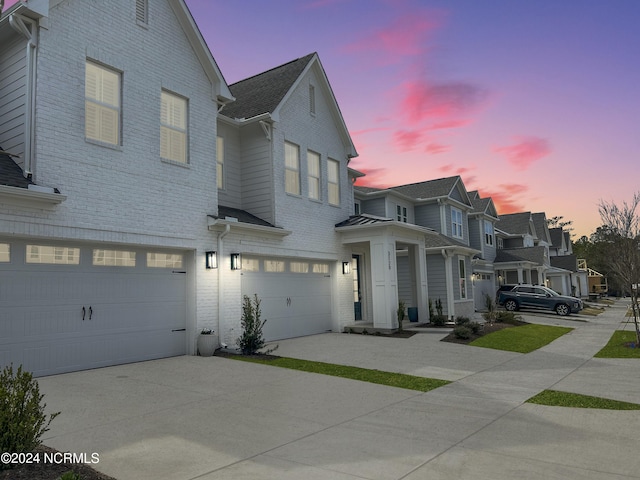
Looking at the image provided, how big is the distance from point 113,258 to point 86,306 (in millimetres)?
1173

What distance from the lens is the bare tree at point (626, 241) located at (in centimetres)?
1575

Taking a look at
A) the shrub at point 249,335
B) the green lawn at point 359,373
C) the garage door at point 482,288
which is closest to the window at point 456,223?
the garage door at point 482,288

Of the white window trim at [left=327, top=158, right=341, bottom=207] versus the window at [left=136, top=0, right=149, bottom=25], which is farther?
the white window trim at [left=327, top=158, right=341, bottom=207]

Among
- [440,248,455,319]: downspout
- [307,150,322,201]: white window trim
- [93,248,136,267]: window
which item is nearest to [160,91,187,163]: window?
[93,248,136,267]: window

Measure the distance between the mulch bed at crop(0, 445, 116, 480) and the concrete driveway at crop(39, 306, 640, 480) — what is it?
0.65 feet

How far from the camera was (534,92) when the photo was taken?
660 inches

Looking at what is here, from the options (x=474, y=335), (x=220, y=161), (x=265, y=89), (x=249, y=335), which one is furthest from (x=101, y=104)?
(x=474, y=335)

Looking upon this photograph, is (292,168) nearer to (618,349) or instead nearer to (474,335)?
(474,335)

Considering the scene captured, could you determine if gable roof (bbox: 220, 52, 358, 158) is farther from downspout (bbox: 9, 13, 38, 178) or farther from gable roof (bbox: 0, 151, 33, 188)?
gable roof (bbox: 0, 151, 33, 188)

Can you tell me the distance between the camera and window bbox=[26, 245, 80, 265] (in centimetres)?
877

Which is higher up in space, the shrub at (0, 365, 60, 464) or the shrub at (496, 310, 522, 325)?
the shrub at (0, 365, 60, 464)

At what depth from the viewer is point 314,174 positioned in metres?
17.0

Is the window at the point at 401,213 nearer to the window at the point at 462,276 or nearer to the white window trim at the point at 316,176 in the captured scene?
the window at the point at 462,276

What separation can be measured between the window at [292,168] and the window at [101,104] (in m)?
6.09
